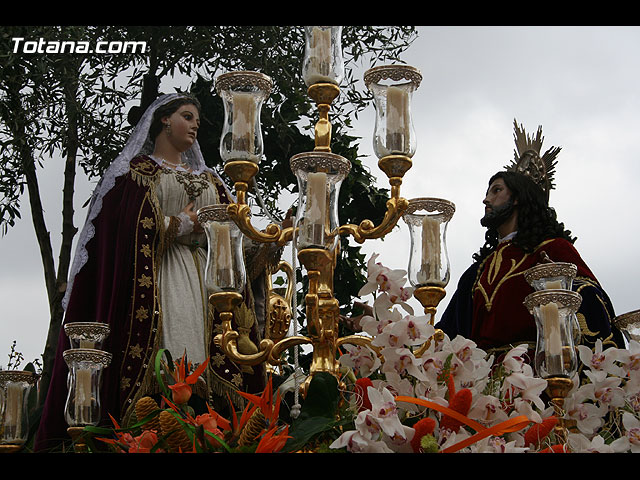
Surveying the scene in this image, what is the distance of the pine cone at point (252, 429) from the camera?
5.20 ft

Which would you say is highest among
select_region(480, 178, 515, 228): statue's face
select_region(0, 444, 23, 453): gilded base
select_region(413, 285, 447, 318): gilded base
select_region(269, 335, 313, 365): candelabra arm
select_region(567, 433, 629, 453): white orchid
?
select_region(480, 178, 515, 228): statue's face

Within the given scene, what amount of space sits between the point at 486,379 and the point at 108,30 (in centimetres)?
650

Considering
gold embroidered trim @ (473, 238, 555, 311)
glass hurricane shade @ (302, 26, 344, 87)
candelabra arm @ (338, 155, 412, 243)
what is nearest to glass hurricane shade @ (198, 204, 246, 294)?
candelabra arm @ (338, 155, 412, 243)

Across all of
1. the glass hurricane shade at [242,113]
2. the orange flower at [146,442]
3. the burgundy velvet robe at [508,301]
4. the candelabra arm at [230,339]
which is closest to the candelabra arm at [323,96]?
the glass hurricane shade at [242,113]

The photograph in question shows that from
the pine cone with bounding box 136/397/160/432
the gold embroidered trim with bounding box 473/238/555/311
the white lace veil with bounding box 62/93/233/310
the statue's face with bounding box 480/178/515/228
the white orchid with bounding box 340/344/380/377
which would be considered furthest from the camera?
the statue's face with bounding box 480/178/515/228

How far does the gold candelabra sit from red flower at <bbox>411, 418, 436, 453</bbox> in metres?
0.69

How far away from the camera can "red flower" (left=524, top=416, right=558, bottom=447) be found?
1.66 meters

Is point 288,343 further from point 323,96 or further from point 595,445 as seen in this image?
point 595,445

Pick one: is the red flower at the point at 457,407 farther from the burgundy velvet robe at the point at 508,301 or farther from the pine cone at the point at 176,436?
→ the burgundy velvet robe at the point at 508,301

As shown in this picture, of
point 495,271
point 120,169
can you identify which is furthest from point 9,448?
point 495,271

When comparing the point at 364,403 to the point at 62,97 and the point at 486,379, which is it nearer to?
the point at 486,379

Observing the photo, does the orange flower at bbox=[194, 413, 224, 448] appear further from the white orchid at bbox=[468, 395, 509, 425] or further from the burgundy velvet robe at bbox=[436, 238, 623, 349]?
the burgundy velvet robe at bbox=[436, 238, 623, 349]

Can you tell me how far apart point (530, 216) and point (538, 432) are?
3404mm

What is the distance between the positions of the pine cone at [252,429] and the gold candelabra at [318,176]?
674 mm
